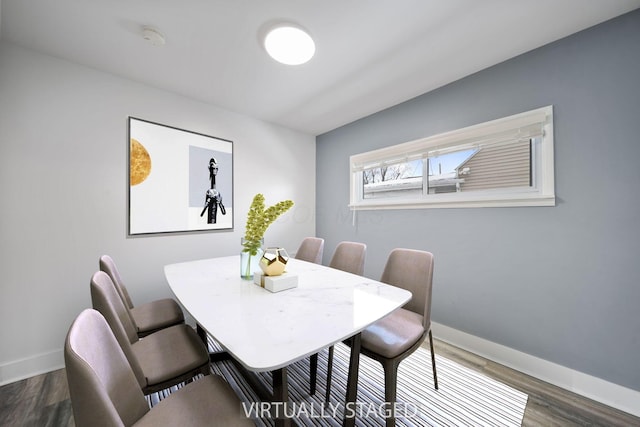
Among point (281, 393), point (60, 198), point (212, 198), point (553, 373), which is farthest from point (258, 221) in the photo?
point (553, 373)

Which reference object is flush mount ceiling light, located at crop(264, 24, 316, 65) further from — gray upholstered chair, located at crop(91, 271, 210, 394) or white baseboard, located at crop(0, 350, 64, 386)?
white baseboard, located at crop(0, 350, 64, 386)

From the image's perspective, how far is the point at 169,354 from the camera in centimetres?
117

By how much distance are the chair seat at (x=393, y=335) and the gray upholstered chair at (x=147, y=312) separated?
132cm

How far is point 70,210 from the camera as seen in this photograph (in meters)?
1.88

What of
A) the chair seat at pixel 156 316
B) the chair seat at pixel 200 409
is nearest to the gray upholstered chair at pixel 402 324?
the chair seat at pixel 200 409

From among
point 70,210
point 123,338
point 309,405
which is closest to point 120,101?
point 70,210

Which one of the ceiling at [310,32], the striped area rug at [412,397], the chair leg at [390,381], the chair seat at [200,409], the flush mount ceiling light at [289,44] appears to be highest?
the ceiling at [310,32]

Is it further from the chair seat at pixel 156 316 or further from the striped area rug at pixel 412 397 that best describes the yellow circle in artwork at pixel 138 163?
the striped area rug at pixel 412 397

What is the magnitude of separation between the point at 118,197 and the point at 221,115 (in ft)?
4.41

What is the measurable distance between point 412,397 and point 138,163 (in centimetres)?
290

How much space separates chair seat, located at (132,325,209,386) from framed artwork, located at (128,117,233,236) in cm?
129

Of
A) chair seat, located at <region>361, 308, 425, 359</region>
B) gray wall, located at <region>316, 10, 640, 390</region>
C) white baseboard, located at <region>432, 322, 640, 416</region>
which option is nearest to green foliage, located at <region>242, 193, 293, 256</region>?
chair seat, located at <region>361, 308, 425, 359</region>

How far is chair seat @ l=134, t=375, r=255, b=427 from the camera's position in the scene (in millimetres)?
784

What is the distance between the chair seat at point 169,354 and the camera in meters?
1.06
